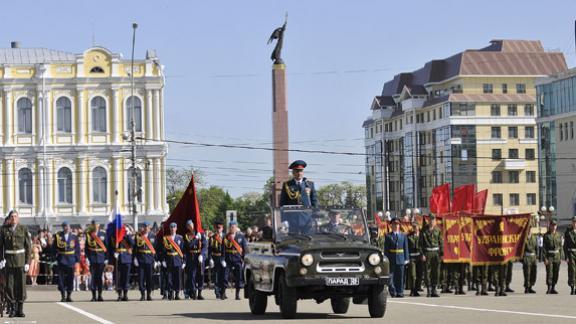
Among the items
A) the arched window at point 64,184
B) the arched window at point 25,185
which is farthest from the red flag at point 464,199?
the arched window at point 25,185

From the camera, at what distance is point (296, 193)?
2320cm

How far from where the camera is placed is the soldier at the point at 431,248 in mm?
32172

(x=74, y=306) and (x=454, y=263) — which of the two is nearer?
(x=74, y=306)

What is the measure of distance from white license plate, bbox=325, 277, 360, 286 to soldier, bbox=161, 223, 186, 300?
1330cm

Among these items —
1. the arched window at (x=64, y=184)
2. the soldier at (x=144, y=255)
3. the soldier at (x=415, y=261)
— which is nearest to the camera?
the soldier at (x=415, y=261)

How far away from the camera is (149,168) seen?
8656 centimetres

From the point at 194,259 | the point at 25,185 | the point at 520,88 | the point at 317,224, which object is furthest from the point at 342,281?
the point at 520,88

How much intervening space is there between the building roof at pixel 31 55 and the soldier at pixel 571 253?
211 ft

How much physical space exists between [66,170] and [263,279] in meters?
66.8

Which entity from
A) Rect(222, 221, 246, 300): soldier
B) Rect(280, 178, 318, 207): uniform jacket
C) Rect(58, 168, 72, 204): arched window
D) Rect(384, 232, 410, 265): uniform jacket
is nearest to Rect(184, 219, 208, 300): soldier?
Rect(222, 221, 246, 300): soldier

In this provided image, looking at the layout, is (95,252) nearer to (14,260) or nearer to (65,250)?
(65,250)

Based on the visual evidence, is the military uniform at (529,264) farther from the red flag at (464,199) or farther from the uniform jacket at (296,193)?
the uniform jacket at (296,193)

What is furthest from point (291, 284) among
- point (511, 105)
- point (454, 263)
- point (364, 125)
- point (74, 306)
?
point (364, 125)

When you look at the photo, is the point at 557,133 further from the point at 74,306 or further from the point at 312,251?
the point at 312,251
